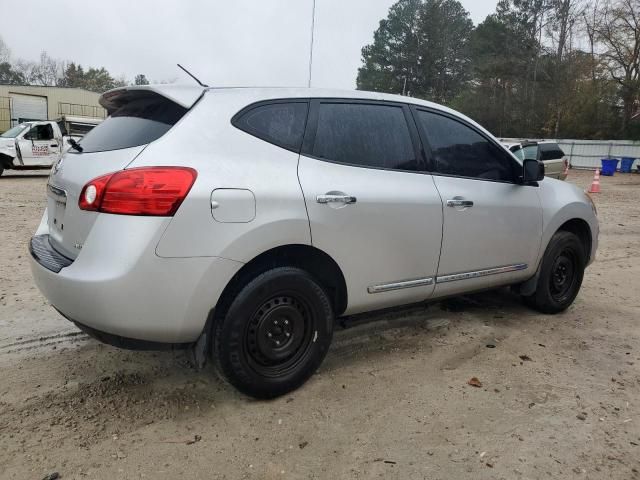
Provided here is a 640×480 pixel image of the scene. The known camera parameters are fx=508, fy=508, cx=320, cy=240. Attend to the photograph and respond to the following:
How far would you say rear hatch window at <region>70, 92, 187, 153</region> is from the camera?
105 inches

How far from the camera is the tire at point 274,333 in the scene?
2.63 metres

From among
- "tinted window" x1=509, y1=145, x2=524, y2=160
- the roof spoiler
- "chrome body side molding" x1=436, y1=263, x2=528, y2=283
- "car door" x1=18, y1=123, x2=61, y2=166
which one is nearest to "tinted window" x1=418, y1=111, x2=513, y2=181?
"chrome body side molding" x1=436, y1=263, x2=528, y2=283

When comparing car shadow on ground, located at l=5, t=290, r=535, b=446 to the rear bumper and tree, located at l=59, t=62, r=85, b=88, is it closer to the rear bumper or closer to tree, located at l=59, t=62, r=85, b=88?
the rear bumper

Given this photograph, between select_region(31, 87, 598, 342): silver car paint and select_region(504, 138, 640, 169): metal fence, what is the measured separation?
31.1 metres

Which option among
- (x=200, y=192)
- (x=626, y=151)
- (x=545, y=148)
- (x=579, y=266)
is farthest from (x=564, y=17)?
(x=200, y=192)

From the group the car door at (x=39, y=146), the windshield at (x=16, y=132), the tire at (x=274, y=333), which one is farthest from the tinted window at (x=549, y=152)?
the windshield at (x=16, y=132)

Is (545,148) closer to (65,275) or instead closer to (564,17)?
(65,275)

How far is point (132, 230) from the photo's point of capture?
2367mm

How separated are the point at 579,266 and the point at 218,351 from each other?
354cm

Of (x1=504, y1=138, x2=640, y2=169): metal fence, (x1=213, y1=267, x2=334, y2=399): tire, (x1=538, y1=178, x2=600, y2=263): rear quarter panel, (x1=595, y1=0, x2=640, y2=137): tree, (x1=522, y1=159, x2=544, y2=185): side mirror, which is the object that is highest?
(x1=595, y1=0, x2=640, y2=137): tree

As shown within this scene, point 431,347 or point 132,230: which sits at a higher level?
point 132,230

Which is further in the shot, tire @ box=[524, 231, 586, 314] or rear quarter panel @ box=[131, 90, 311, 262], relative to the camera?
tire @ box=[524, 231, 586, 314]

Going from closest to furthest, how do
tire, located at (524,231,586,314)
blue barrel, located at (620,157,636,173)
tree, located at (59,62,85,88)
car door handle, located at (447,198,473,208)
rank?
car door handle, located at (447,198,473,208) < tire, located at (524,231,586,314) < blue barrel, located at (620,157,636,173) < tree, located at (59,62,85,88)

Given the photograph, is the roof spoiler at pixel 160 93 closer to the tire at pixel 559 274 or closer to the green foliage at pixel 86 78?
the tire at pixel 559 274
